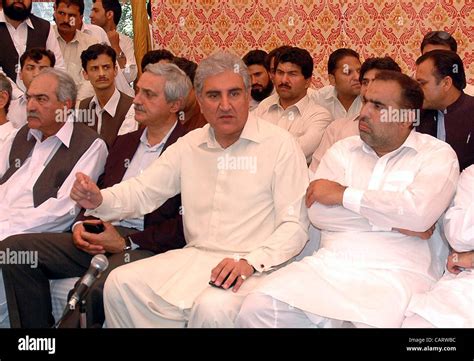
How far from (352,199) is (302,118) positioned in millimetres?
1731

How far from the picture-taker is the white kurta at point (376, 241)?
2.87 meters

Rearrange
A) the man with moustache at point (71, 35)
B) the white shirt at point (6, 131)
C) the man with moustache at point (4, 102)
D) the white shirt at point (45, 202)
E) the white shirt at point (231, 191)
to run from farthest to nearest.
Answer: the man with moustache at point (71, 35) → the man with moustache at point (4, 102) → the white shirt at point (6, 131) → the white shirt at point (45, 202) → the white shirt at point (231, 191)

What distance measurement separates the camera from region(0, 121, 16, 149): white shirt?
14.0 feet

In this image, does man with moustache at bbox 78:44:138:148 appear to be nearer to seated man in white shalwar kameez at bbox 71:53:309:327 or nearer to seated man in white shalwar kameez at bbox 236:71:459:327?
seated man in white shalwar kameez at bbox 71:53:309:327

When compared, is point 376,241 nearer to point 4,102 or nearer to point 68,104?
point 68,104

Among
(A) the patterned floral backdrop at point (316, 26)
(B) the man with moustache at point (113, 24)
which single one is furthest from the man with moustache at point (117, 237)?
(B) the man with moustache at point (113, 24)

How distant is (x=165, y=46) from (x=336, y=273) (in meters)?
3.73

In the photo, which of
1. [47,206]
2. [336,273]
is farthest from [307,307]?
[47,206]

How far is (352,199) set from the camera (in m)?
2.99

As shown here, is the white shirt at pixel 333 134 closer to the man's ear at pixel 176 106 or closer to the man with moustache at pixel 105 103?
the man's ear at pixel 176 106

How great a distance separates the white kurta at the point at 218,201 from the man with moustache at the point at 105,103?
1182 millimetres

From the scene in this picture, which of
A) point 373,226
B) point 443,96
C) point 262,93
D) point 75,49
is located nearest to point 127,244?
point 373,226

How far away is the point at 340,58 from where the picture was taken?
16.0 ft

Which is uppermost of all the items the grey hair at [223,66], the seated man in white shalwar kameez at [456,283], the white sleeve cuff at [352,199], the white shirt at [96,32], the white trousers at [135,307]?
the white shirt at [96,32]
